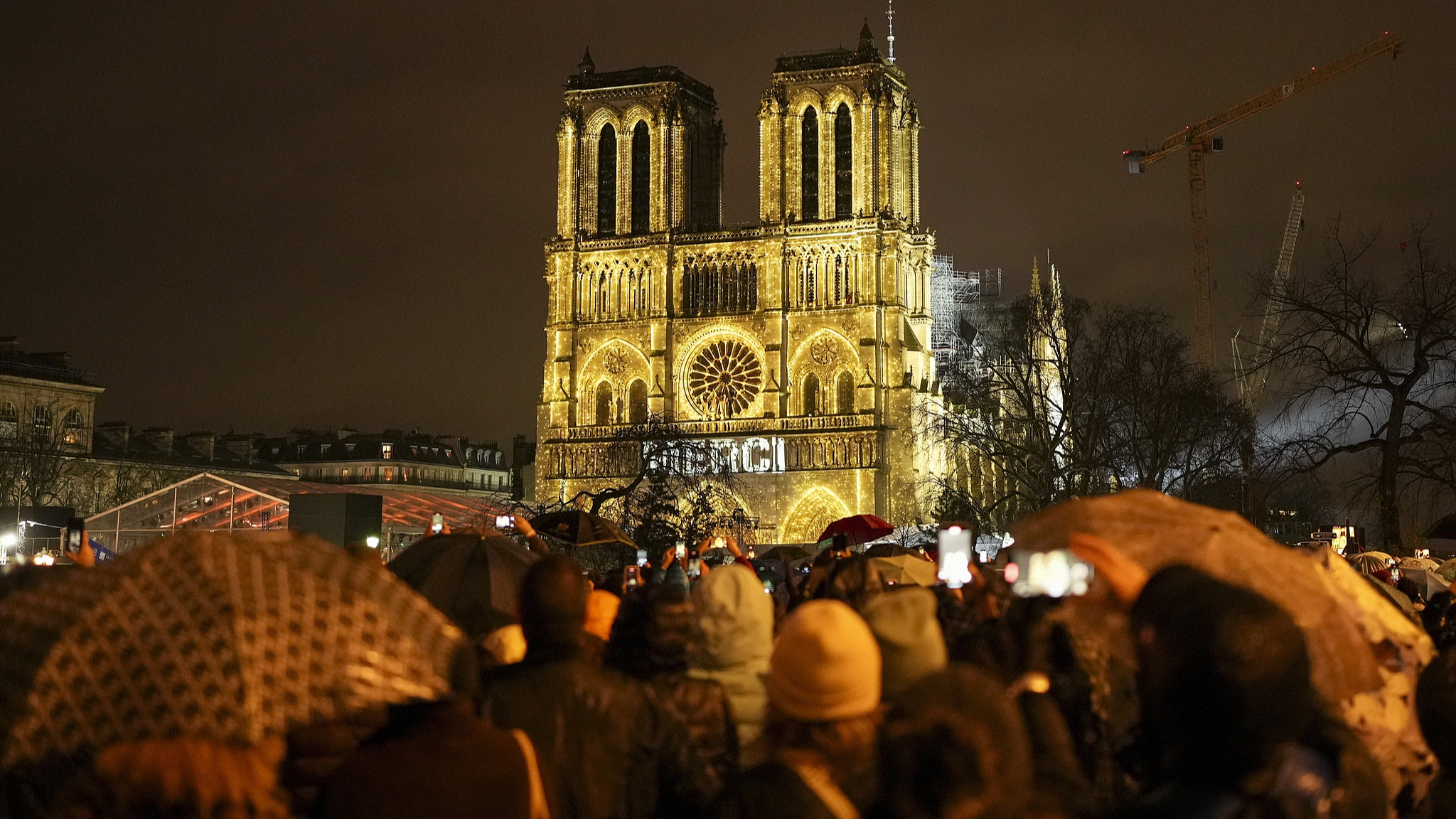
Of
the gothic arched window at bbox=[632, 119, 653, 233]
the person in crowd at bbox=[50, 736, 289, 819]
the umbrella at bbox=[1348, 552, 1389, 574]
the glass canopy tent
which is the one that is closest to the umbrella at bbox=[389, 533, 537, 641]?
the person in crowd at bbox=[50, 736, 289, 819]

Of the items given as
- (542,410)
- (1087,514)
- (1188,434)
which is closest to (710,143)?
(542,410)

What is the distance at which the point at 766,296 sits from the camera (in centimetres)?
6662

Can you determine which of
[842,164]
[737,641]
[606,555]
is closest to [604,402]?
[842,164]

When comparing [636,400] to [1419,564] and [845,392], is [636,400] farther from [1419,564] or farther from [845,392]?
[1419,564]

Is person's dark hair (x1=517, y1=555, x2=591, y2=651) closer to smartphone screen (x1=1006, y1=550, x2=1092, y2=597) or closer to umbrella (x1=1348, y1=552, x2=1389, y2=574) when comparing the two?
smartphone screen (x1=1006, y1=550, x2=1092, y2=597)

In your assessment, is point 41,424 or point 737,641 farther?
point 41,424

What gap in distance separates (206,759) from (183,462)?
84572mm

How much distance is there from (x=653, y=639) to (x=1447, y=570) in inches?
764

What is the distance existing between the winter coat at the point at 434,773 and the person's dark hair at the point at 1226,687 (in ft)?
4.61

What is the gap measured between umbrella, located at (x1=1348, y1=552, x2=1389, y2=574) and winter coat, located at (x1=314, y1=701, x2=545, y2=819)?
15.5 metres

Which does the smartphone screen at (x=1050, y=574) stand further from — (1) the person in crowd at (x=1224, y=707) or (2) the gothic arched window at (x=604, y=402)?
(2) the gothic arched window at (x=604, y=402)

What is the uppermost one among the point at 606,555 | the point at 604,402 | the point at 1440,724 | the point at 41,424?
the point at 604,402

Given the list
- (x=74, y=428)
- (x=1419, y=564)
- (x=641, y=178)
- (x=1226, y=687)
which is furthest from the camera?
(x=74, y=428)

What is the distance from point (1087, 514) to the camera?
19.5ft
